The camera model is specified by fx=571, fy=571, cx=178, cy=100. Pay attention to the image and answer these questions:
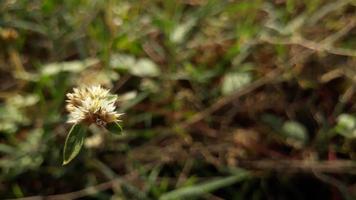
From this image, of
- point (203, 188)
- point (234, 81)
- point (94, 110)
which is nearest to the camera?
point (94, 110)

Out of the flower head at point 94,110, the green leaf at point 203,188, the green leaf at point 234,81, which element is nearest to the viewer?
the flower head at point 94,110

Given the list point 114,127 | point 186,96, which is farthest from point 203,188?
point 114,127

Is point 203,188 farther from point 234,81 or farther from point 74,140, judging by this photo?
point 74,140

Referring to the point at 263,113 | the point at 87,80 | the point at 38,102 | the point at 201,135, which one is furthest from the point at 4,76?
the point at 263,113

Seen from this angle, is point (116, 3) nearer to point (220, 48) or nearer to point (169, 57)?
point (169, 57)

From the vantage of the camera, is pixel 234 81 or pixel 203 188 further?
pixel 234 81

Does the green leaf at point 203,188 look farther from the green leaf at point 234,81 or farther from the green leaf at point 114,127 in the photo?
the green leaf at point 114,127

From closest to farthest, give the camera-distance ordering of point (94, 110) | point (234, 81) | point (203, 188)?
point (94, 110) → point (203, 188) → point (234, 81)

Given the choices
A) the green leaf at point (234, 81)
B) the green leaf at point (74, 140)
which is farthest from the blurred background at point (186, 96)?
the green leaf at point (74, 140)
